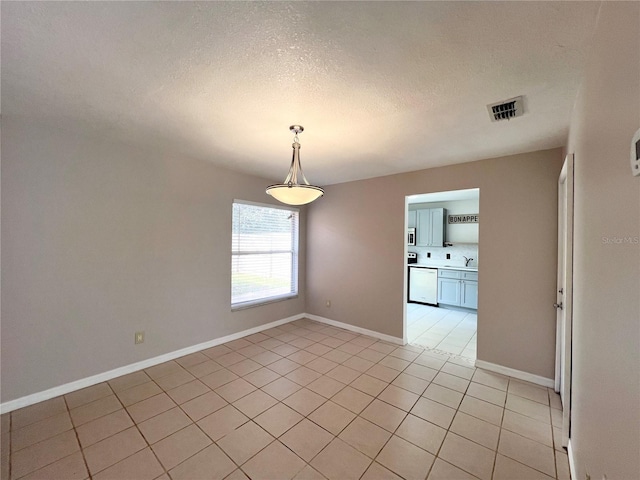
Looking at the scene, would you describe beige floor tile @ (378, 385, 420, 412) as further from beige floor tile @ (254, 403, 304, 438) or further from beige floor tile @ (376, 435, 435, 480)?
beige floor tile @ (254, 403, 304, 438)

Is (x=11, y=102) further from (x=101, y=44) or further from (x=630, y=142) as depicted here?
(x=630, y=142)

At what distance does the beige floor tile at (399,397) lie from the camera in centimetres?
227

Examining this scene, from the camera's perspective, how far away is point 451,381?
268 cm

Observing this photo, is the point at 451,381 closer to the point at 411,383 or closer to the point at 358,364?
the point at 411,383

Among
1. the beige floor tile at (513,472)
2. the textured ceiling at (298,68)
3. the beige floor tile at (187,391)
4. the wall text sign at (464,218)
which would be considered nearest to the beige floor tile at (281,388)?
the beige floor tile at (187,391)

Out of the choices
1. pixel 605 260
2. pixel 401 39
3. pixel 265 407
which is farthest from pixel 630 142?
pixel 265 407

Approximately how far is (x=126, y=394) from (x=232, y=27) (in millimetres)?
3065

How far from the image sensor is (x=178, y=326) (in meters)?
3.13

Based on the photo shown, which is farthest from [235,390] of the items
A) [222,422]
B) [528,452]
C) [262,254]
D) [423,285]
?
[423,285]

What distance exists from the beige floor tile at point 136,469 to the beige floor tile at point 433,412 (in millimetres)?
1945

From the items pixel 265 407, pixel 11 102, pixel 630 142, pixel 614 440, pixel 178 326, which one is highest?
pixel 11 102

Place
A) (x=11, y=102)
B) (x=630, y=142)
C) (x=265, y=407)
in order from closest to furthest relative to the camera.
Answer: (x=630, y=142), (x=11, y=102), (x=265, y=407)

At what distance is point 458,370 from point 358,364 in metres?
1.14

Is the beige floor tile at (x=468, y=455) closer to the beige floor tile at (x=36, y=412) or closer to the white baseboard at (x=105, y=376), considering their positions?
the white baseboard at (x=105, y=376)
